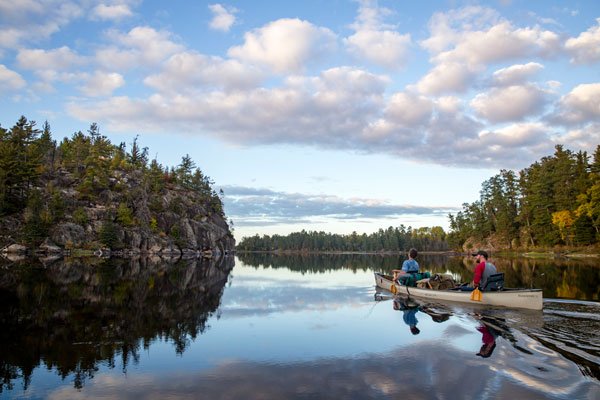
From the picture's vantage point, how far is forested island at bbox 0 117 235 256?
244ft

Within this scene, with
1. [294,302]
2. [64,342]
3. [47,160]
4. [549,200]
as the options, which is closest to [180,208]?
[47,160]

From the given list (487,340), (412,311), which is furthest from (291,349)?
(412,311)

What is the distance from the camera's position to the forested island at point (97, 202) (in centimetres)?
7438

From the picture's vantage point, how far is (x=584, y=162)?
3324 inches

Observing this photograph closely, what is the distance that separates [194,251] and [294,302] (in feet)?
306

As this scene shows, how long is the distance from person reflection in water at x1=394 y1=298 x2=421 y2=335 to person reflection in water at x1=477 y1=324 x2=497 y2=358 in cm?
225

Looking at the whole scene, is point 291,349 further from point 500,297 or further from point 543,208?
point 543,208

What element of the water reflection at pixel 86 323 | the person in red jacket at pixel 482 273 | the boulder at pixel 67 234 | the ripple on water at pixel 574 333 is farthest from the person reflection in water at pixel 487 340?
the boulder at pixel 67 234

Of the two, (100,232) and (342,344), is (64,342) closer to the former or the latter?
(342,344)

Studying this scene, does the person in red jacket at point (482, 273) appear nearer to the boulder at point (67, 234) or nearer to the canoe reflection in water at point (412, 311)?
the canoe reflection in water at point (412, 311)

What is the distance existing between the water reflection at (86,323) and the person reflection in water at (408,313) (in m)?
8.05

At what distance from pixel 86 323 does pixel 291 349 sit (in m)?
8.15

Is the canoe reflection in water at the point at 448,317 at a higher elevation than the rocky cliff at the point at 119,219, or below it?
below

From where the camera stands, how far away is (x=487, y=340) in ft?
44.4
